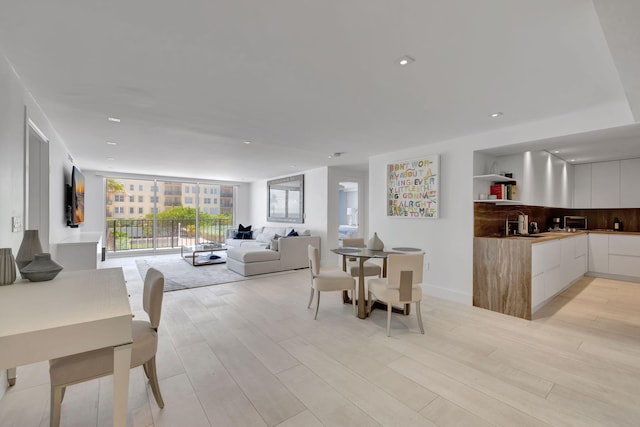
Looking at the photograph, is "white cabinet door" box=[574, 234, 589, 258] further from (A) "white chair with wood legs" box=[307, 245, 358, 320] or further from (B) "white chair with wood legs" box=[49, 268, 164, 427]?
(B) "white chair with wood legs" box=[49, 268, 164, 427]

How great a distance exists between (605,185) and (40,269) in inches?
319

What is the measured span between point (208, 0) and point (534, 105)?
3018 mm

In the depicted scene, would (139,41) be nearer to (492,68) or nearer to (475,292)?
(492,68)

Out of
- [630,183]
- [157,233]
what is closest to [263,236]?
[157,233]

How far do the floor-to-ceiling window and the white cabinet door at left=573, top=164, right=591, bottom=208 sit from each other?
30.8 ft

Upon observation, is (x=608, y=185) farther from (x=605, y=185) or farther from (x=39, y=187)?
(x=39, y=187)

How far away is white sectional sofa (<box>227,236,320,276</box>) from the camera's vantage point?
5586 mm

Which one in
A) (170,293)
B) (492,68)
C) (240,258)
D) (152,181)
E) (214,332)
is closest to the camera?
(492,68)

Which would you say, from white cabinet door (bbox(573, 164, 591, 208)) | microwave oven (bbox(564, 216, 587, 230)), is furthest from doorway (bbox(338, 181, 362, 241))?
white cabinet door (bbox(573, 164, 591, 208))

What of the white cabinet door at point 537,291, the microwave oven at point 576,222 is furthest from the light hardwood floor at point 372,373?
the microwave oven at point 576,222

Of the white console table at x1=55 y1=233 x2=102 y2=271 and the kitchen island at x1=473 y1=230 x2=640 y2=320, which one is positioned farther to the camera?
the white console table at x1=55 y1=233 x2=102 y2=271

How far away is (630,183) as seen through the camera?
202 inches

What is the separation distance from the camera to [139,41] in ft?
5.97

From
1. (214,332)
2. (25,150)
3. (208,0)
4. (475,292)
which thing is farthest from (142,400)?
(475,292)
